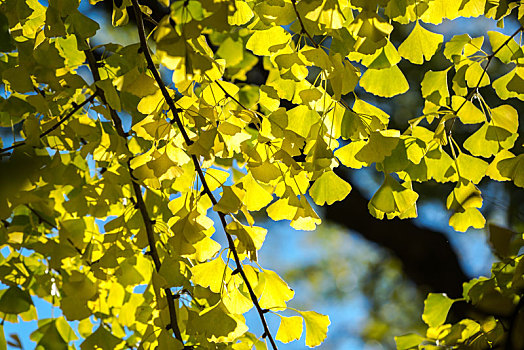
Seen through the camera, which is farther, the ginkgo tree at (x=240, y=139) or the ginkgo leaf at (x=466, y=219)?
the ginkgo leaf at (x=466, y=219)

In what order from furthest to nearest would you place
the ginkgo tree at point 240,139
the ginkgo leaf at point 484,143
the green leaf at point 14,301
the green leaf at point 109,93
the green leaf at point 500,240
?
the green leaf at point 14,301, the ginkgo leaf at point 484,143, the green leaf at point 109,93, the ginkgo tree at point 240,139, the green leaf at point 500,240

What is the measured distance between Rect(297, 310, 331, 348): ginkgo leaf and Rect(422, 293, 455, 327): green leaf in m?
0.32

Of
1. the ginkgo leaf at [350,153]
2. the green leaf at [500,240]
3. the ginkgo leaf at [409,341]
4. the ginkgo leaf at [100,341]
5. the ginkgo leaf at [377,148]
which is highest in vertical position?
the ginkgo leaf at [350,153]

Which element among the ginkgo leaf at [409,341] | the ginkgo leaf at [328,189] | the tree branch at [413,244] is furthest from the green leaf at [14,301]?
the tree branch at [413,244]

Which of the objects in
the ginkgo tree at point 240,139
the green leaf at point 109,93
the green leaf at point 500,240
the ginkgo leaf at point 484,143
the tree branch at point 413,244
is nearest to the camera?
the green leaf at point 500,240

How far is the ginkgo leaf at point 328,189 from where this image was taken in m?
0.78

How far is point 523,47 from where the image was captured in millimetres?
850

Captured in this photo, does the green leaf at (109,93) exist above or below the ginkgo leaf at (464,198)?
above

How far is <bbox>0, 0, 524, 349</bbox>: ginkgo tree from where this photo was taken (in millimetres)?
651

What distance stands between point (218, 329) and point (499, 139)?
517 mm

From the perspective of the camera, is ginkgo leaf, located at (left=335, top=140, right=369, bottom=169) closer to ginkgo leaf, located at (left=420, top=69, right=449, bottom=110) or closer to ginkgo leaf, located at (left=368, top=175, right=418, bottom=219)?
ginkgo leaf, located at (left=368, top=175, right=418, bottom=219)

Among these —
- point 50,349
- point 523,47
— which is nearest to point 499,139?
point 523,47

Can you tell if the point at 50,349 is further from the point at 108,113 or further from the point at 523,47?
the point at 523,47

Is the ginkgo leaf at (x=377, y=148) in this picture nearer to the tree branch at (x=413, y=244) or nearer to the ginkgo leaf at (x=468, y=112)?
the ginkgo leaf at (x=468, y=112)
